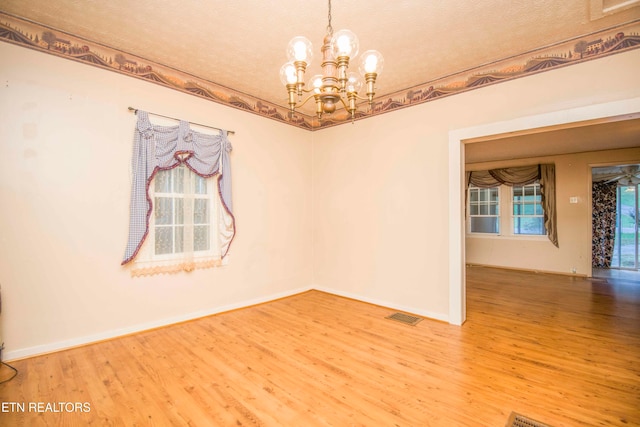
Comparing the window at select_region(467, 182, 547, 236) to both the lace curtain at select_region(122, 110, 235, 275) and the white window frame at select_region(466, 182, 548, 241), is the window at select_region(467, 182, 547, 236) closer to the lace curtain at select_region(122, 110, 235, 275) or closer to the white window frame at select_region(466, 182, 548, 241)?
the white window frame at select_region(466, 182, 548, 241)

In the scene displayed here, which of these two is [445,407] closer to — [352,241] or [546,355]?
[546,355]

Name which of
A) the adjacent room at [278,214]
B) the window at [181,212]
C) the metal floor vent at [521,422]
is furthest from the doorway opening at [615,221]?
the window at [181,212]

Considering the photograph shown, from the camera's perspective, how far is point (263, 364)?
Answer: 2.47 m

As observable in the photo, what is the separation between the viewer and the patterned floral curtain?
22.8 ft

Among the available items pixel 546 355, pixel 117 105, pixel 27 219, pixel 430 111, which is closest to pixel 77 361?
pixel 27 219

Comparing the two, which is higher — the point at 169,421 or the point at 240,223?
the point at 240,223

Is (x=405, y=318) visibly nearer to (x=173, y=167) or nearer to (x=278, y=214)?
(x=278, y=214)

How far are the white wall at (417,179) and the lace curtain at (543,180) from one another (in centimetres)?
425

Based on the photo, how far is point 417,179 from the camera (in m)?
3.74

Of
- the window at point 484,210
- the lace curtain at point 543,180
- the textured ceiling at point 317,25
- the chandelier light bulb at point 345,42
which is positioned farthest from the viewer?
the window at point 484,210

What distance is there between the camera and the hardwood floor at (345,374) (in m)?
1.83

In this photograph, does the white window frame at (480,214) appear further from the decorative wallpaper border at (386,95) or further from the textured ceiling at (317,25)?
the textured ceiling at (317,25)

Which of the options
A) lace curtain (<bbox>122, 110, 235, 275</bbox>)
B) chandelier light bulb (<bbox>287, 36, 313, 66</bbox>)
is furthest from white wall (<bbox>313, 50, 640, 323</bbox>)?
chandelier light bulb (<bbox>287, 36, 313, 66</bbox>)

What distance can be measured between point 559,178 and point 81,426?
27.1 feet
